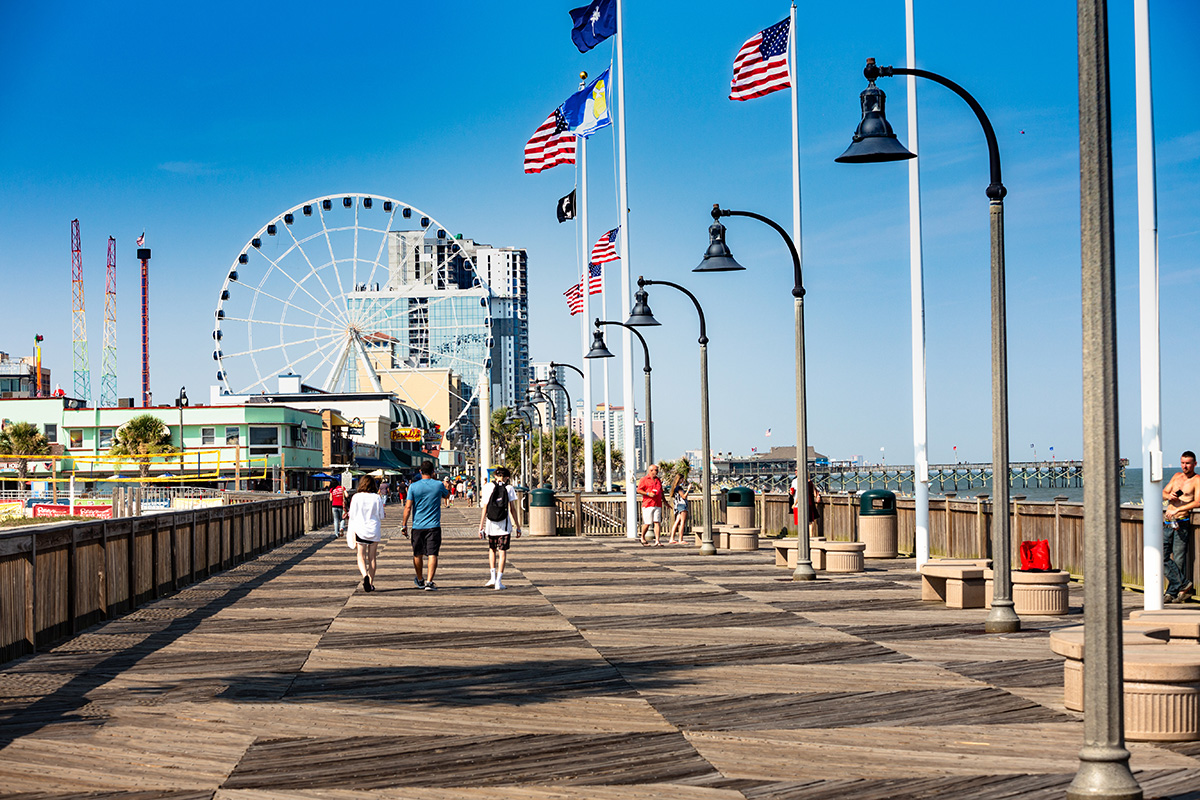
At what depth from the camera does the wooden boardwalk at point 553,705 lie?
288 inches

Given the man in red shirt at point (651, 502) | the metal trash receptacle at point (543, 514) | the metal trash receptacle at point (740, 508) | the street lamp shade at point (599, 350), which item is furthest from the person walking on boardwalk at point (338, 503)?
the metal trash receptacle at point (740, 508)

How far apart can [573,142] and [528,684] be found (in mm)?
26299

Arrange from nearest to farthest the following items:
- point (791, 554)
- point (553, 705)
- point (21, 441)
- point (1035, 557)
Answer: point (553, 705) → point (1035, 557) → point (791, 554) → point (21, 441)

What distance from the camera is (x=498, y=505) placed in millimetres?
18875

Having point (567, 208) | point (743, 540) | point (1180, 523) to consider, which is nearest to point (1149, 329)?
point (1180, 523)

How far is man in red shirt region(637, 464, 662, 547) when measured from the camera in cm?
3175

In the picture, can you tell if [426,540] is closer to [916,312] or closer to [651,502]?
[916,312]

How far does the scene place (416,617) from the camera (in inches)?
610

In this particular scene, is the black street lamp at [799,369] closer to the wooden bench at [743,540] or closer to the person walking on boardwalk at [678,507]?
the wooden bench at [743,540]

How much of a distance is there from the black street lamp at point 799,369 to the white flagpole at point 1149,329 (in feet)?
20.7

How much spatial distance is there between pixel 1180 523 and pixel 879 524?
10390 millimetres

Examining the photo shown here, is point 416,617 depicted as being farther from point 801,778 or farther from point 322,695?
point 801,778

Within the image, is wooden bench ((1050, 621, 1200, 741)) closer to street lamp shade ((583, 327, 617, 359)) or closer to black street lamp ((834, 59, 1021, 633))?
black street lamp ((834, 59, 1021, 633))

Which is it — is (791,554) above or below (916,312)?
below
